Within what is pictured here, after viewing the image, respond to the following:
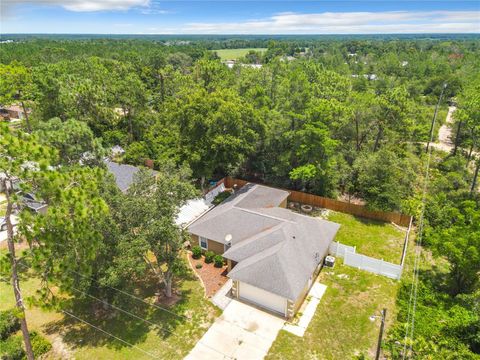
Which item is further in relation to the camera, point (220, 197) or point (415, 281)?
point (220, 197)

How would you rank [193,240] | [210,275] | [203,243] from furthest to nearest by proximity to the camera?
[193,240], [203,243], [210,275]

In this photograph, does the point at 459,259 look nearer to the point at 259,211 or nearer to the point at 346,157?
the point at 259,211

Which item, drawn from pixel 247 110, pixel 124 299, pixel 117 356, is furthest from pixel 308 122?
pixel 117 356

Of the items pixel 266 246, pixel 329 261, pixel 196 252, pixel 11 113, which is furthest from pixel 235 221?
pixel 11 113

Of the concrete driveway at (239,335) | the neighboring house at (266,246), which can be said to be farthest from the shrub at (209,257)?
the concrete driveway at (239,335)

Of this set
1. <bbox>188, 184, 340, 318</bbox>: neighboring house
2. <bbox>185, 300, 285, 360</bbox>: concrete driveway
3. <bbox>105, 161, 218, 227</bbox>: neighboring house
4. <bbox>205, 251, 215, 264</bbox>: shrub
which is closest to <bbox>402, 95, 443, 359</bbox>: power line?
<bbox>188, 184, 340, 318</bbox>: neighboring house

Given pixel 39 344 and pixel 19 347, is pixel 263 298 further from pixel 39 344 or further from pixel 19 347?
pixel 19 347

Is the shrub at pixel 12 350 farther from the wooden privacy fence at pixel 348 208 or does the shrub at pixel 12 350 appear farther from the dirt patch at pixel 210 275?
the wooden privacy fence at pixel 348 208
